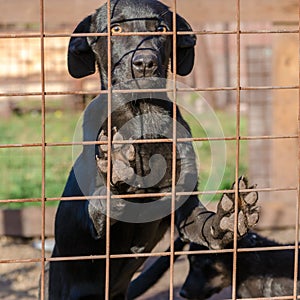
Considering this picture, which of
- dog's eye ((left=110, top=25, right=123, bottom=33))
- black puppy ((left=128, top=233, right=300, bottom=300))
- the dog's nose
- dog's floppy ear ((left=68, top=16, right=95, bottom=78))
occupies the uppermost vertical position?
dog's eye ((left=110, top=25, right=123, bottom=33))

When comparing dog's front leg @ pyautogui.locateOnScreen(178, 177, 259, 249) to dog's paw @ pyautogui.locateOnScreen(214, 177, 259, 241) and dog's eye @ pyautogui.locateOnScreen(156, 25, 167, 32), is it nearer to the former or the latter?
dog's paw @ pyautogui.locateOnScreen(214, 177, 259, 241)

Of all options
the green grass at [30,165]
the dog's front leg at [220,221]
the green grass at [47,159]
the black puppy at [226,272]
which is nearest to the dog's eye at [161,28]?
the dog's front leg at [220,221]

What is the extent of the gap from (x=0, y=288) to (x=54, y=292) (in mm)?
1349

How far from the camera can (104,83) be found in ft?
11.3

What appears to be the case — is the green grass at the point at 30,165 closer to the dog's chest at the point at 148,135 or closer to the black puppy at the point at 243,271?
the black puppy at the point at 243,271

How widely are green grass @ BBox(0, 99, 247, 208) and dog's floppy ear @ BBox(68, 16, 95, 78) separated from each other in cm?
280

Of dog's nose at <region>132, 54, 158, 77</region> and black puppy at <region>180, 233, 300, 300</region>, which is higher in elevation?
dog's nose at <region>132, 54, 158, 77</region>

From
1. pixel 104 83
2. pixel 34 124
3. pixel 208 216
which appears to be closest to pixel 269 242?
pixel 208 216

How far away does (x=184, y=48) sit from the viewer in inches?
140

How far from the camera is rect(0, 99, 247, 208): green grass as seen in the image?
720 cm

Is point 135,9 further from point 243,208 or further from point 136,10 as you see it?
point 243,208

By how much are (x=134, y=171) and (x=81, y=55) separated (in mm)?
869

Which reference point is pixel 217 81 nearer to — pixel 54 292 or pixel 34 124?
pixel 34 124

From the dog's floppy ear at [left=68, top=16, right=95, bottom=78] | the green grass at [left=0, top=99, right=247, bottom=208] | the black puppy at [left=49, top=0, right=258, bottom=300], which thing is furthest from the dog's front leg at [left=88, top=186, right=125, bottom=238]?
the green grass at [left=0, top=99, right=247, bottom=208]
